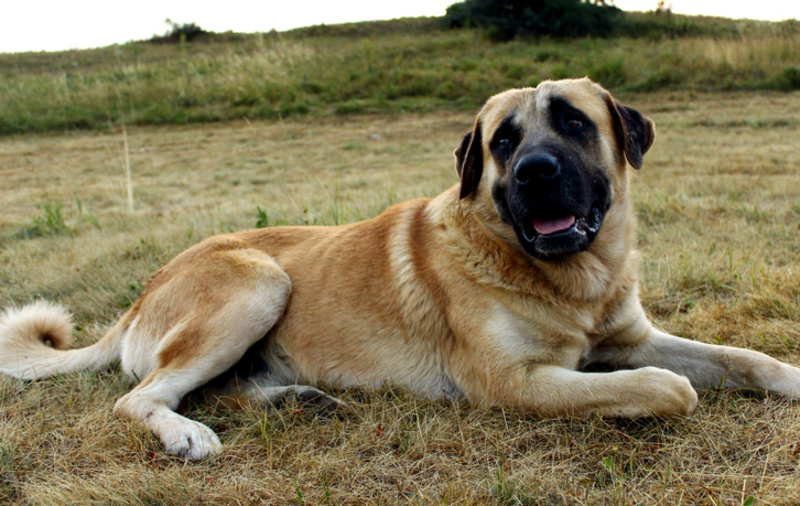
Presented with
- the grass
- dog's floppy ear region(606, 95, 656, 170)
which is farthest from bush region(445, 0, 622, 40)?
dog's floppy ear region(606, 95, 656, 170)

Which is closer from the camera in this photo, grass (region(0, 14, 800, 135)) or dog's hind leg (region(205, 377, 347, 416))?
dog's hind leg (region(205, 377, 347, 416))

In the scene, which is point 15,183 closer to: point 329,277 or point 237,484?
point 329,277

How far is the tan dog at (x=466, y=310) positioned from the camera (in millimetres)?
2328

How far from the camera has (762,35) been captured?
46.4 ft

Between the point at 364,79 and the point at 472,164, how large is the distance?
532 inches

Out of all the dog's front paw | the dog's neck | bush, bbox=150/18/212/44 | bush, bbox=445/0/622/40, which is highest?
bush, bbox=150/18/212/44

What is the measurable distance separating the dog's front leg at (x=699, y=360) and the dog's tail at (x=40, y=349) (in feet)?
8.05

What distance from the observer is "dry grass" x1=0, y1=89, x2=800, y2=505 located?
6.23 feet

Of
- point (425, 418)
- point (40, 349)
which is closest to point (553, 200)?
point (425, 418)

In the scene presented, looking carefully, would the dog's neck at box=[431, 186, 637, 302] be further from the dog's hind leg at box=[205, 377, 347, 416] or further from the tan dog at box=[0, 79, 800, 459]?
the dog's hind leg at box=[205, 377, 347, 416]

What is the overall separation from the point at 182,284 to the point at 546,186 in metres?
Answer: 1.82

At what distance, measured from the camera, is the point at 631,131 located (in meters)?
2.67

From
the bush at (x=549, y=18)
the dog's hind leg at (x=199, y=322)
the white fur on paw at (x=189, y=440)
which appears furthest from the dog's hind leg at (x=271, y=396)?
the bush at (x=549, y=18)

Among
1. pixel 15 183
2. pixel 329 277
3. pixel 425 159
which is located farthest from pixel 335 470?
pixel 15 183
